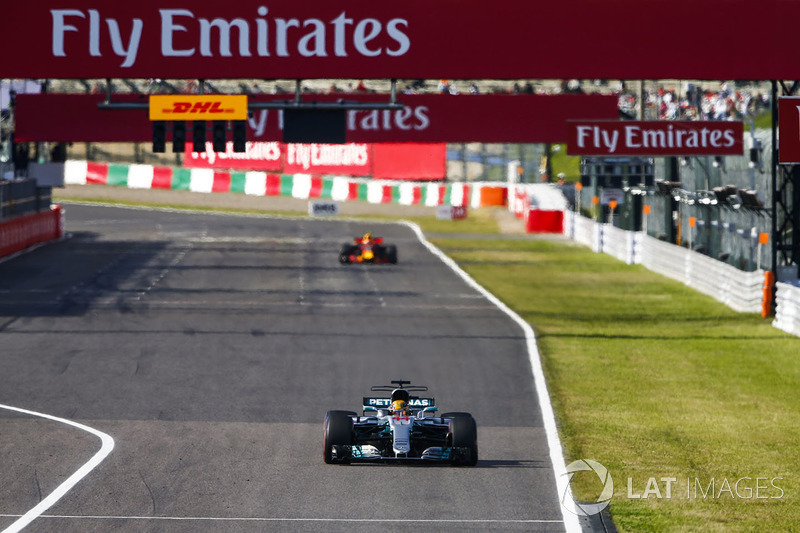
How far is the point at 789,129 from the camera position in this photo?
2430 cm

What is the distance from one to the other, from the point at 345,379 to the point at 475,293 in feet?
47.1

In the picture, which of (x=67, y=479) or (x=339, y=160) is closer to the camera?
Answer: (x=67, y=479)

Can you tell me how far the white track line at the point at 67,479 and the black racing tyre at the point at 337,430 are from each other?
102 inches

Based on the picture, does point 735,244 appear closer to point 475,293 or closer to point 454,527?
point 475,293

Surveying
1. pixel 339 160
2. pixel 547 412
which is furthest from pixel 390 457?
pixel 339 160

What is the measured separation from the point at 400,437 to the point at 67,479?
3.54 m

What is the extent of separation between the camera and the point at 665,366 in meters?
23.1

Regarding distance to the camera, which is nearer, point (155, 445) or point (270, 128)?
point (155, 445)

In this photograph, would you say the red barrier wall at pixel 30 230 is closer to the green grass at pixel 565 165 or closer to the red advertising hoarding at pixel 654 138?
the red advertising hoarding at pixel 654 138

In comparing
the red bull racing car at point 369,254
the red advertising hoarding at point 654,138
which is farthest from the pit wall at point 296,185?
the red advertising hoarding at point 654,138

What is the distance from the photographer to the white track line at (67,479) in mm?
11719

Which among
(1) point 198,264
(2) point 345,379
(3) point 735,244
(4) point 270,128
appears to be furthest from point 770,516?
(1) point 198,264

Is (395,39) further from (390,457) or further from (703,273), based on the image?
(703,273)

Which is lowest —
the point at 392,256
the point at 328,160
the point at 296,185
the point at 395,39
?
the point at 392,256
